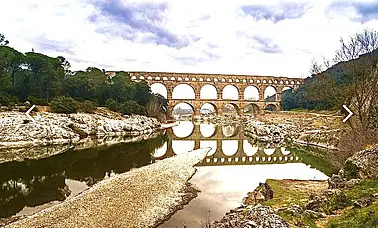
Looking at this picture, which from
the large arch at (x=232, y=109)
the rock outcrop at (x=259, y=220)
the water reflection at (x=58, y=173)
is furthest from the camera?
the large arch at (x=232, y=109)

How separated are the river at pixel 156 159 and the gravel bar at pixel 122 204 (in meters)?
0.83

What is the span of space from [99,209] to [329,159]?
21.1 m

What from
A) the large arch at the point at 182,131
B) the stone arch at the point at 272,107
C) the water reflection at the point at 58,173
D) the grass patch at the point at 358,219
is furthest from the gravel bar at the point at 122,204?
the stone arch at the point at 272,107

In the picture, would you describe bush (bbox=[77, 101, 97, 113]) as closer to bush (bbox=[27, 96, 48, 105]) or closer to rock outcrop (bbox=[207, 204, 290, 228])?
bush (bbox=[27, 96, 48, 105])

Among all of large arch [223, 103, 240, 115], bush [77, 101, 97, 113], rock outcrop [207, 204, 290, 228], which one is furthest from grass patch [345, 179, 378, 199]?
large arch [223, 103, 240, 115]

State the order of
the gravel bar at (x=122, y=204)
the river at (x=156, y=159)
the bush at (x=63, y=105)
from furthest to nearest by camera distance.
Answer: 1. the bush at (x=63, y=105)
2. the river at (x=156, y=159)
3. the gravel bar at (x=122, y=204)

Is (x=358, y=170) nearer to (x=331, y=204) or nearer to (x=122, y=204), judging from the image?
(x=331, y=204)

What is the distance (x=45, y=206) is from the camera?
15031 millimetres

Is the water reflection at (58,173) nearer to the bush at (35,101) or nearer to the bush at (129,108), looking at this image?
the bush at (35,101)

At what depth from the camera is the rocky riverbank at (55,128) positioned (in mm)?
34031

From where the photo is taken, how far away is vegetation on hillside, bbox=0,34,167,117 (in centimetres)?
4609

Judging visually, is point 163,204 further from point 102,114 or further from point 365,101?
point 102,114

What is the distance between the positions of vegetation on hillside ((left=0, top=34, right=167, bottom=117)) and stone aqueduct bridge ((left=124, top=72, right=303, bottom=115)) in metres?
32.7

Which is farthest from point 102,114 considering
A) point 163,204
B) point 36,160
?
point 163,204
